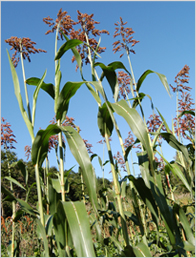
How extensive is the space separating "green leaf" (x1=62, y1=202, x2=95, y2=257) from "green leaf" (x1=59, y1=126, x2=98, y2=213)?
0.43 feet

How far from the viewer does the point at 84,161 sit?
1.03 metres

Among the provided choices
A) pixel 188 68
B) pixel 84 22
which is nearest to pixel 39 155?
pixel 84 22

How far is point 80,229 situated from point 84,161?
317 mm

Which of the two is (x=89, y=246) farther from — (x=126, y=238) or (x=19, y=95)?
(x=19, y=95)

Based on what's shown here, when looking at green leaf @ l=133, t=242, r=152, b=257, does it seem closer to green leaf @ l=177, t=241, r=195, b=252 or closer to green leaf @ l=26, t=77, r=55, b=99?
green leaf @ l=177, t=241, r=195, b=252

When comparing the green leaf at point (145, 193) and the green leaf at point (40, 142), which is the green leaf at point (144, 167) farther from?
the green leaf at point (40, 142)

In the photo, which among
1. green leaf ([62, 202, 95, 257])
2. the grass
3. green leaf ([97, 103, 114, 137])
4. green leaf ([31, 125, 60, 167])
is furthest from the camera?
the grass

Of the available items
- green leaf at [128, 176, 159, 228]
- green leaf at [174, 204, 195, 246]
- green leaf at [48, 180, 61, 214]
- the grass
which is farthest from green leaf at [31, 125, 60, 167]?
the grass

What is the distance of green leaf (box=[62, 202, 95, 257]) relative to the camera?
3.02ft

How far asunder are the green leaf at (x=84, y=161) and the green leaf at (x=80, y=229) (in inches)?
5.2

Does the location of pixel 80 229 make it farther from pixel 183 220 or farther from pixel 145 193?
pixel 183 220

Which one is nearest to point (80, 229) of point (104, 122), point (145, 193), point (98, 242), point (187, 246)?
point (145, 193)

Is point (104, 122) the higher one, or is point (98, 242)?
point (104, 122)

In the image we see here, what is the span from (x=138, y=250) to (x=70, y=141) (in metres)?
0.78
